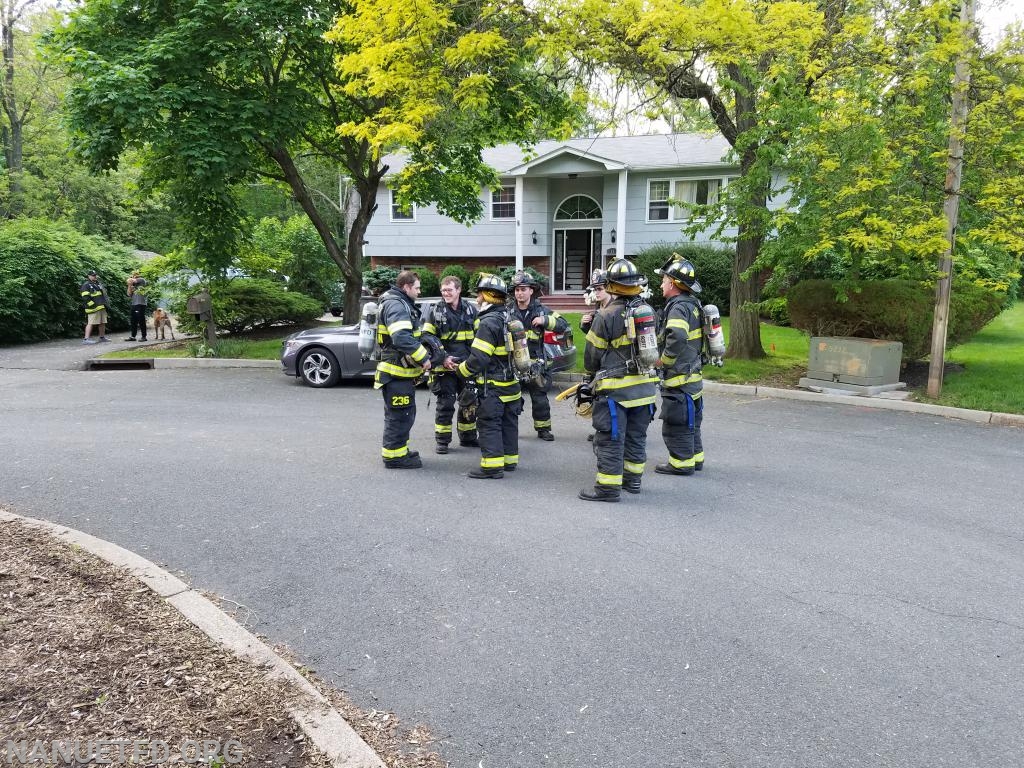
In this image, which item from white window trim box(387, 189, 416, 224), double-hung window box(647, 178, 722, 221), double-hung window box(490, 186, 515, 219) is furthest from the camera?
white window trim box(387, 189, 416, 224)

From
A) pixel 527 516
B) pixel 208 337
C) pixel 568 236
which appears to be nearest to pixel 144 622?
pixel 527 516

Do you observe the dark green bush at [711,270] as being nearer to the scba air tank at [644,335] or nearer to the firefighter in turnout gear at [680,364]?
the firefighter in turnout gear at [680,364]

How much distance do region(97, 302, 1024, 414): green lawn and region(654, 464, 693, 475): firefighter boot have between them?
16.9 ft

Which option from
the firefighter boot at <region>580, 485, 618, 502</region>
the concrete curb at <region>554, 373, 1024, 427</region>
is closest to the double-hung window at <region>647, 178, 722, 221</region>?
the concrete curb at <region>554, 373, 1024, 427</region>

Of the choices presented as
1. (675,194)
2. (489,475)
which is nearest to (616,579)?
(489,475)

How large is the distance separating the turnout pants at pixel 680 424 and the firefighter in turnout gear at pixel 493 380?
138cm

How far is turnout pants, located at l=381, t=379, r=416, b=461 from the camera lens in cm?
659

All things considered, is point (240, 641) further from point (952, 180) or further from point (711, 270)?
point (711, 270)

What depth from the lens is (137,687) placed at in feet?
9.71

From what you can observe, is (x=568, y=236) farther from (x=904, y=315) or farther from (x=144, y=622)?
(x=144, y=622)

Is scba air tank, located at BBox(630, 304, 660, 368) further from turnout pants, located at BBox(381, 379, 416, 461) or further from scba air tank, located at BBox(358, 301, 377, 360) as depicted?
scba air tank, located at BBox(358, 301, 377, 360)

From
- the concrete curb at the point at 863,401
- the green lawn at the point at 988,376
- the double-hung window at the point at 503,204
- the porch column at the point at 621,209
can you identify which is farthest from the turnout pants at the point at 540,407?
the double-hung window at the point at 503,204

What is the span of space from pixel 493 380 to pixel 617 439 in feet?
4.37

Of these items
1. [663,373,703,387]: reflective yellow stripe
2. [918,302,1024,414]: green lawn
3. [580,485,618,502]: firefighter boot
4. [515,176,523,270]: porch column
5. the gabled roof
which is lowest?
[580,485,618,502]: firefighter boot
